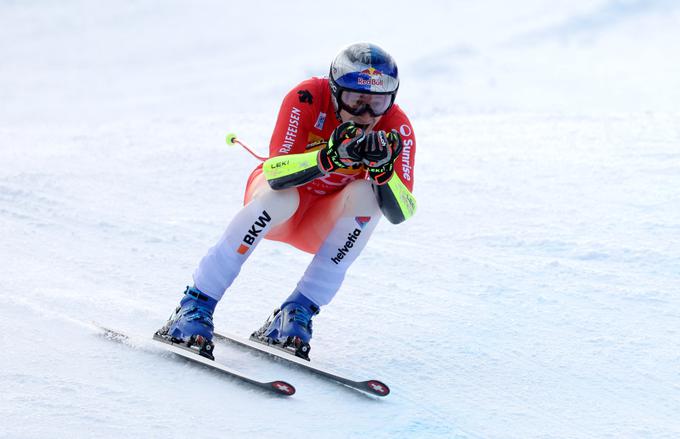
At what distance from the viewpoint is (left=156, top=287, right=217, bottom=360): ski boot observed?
3445 mm

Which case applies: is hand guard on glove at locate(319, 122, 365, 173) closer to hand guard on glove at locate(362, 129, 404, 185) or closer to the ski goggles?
hand guard on glove at locate(362, 129, 404, 185)

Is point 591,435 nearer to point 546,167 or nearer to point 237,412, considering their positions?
point 237,412

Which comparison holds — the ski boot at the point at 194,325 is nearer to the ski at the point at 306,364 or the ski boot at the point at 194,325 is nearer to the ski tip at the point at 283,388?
the ski at the point at 306,364

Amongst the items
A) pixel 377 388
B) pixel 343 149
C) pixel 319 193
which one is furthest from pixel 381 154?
pixel 377 388

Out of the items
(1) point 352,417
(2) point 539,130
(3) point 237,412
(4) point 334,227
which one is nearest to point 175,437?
(3) point 237,412

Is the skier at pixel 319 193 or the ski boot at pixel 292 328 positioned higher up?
the skier at pixel 319 193

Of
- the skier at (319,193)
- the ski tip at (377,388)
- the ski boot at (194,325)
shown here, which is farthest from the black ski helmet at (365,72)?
the ski tip at (377,388)

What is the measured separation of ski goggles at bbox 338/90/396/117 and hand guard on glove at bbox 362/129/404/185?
11.2 inches

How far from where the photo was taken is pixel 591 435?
316 centimetres

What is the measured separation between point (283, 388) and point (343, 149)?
0.88 metres

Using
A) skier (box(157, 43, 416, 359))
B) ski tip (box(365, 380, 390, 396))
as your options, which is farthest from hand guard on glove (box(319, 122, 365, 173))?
ski tip (box(365, 380, 390, 396))

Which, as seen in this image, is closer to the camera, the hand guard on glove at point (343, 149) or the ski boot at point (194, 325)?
the hand guard on glove at point (343, 149)

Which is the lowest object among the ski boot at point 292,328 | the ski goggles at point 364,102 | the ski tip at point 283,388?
the ski tip at point 283,388

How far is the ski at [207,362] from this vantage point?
124 inches
